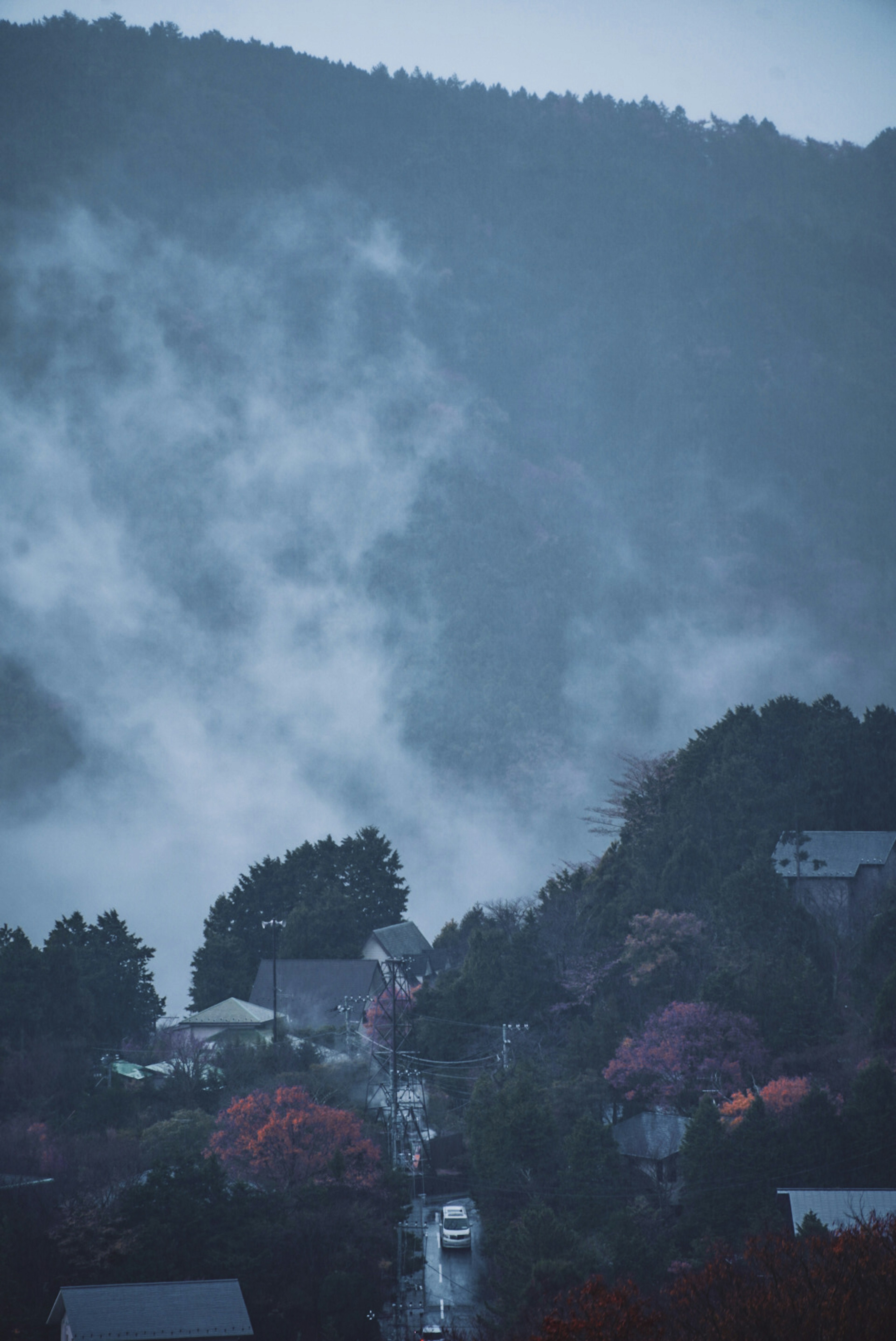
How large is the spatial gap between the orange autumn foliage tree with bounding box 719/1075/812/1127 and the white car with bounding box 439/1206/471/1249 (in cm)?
735

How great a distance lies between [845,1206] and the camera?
84.2 feet

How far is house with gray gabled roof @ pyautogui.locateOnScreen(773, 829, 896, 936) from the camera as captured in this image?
134 feet

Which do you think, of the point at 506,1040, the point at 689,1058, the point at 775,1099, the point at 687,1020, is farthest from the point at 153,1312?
the point at 506,1040

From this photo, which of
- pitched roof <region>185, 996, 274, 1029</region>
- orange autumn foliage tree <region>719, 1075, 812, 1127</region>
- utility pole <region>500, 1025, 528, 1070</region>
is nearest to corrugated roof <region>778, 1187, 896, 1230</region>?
orange autumn foliage tree <region>719, 1075, 812, 1127</region>

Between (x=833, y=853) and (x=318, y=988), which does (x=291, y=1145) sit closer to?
(x=318, y=988)

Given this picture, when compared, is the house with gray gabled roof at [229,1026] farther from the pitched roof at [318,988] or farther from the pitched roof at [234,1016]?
the pitched roof at [318,988]

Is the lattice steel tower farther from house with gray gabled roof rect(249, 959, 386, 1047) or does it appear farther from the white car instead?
house with gray gabled roof rect(249, 959, 386, 1047)

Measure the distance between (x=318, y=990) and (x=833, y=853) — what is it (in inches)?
870

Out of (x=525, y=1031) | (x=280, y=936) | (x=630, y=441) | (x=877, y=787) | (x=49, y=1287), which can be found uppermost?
(x=630, y=441)

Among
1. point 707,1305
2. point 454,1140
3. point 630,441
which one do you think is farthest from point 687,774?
point 630,441

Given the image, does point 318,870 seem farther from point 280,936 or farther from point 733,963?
point 733,963

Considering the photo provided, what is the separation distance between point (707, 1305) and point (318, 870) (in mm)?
45989

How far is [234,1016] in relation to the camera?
44.9m

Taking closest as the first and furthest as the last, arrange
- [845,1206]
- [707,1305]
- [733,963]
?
[707,1305]
[845,1206]
[733,963]
